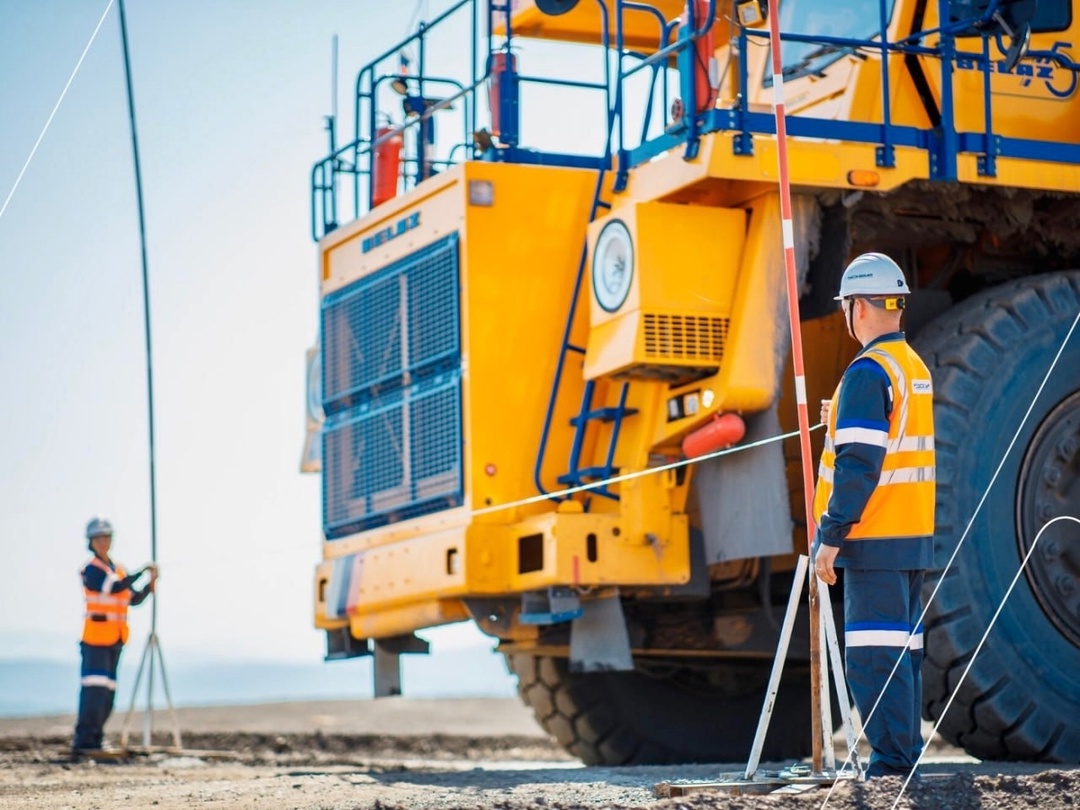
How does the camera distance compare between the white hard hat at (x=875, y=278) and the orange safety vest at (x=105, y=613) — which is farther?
the orange safety vest at (x=105, y=613)

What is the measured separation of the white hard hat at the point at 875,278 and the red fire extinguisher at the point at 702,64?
5.47ft

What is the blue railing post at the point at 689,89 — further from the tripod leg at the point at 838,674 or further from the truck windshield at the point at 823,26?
the tripod leg at the point at 838,674

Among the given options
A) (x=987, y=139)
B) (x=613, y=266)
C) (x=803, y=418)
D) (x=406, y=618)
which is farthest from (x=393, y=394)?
(x=803, y=418)

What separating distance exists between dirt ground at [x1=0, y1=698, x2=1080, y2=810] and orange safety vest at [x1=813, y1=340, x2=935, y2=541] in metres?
0.73

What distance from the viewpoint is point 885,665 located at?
18.6 ft

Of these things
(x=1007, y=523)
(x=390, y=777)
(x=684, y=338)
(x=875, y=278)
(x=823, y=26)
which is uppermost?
(x=823, y=26)

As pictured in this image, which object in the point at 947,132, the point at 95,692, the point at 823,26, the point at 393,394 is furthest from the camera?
the point at 95,692

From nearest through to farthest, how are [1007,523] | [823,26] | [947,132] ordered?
[1007,523] < [947,132] < [823,26]

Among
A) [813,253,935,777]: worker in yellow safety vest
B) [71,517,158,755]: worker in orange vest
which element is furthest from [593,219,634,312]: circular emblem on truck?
[71,517,158,755]: worker in orange vest

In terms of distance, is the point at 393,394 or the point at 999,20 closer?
the point at 999,20

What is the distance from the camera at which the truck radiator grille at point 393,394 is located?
8.30 m

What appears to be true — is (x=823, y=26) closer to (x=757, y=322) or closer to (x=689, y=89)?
(x=689, y=89)

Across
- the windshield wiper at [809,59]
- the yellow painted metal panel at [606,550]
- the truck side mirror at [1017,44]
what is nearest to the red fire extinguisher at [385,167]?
the windshield wiper at [809,59]

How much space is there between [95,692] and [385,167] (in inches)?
176
